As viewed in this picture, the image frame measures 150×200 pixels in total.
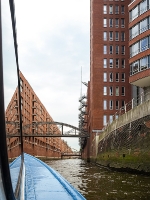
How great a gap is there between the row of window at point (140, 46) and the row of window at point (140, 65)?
108 centimetres

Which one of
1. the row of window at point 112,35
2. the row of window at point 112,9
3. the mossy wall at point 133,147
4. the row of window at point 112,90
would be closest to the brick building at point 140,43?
the mossy wall at point 133,147

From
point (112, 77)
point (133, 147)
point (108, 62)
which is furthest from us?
point (108, 62)

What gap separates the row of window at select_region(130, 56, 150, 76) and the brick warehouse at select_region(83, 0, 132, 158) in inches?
641

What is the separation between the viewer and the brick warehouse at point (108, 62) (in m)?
47.2

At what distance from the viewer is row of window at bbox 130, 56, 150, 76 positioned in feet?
94.4

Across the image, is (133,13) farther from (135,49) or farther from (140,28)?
(135,49)

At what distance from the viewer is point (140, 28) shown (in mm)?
30406

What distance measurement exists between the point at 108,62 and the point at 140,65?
61.6 feet

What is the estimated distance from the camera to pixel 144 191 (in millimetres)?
9484

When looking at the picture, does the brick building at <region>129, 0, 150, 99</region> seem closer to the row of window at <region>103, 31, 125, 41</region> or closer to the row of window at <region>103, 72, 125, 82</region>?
the row of window at <region>103, 72, 125, 82</region>

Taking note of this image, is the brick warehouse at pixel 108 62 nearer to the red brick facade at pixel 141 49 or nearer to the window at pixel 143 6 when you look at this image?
the red brick facade at pixel 141 49

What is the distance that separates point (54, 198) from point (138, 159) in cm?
1471

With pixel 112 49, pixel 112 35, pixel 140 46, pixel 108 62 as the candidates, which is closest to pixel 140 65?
pixel 140 46

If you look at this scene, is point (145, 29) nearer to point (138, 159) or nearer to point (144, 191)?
point (138, 159)
